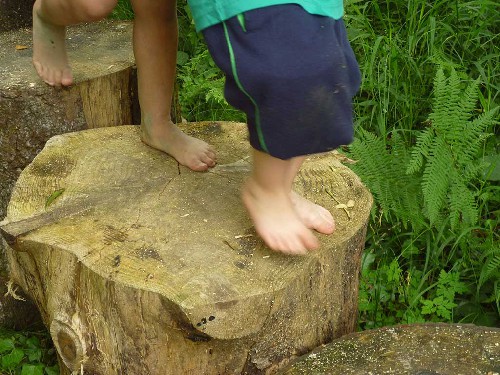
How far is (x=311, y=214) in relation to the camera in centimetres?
235

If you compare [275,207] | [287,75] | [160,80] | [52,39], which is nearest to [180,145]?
[160,80]

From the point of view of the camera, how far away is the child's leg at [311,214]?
7.57 ft

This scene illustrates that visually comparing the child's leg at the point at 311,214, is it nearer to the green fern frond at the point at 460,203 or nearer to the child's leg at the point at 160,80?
the child's leg at the point at 160,80

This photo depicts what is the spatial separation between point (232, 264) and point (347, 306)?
472mm

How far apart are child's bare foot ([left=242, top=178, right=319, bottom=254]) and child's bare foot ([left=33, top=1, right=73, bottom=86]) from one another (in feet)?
3.30

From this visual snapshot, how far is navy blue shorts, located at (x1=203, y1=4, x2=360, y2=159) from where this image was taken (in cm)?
187

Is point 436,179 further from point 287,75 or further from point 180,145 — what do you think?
point 287,75

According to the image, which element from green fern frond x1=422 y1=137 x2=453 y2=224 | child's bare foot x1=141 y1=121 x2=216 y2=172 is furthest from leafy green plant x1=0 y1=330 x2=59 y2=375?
green fern frond x1=422 y1=137 x2=453 y2=224

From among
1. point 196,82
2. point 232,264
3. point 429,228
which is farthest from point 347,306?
point 196,82

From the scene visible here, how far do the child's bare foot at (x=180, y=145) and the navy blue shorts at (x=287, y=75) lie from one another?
63 cm

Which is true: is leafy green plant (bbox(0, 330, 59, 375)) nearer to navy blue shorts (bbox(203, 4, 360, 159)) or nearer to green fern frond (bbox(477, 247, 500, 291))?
Answer: navy blue shorts (bbox(203, 4, 360, 159))

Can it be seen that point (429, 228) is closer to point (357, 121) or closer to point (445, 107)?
point (445, 107)

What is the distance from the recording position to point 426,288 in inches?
121

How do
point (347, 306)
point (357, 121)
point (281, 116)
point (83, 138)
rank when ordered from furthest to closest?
point (357, 121) → point (83, 138) → point (347, 306) → point (281, 116)
